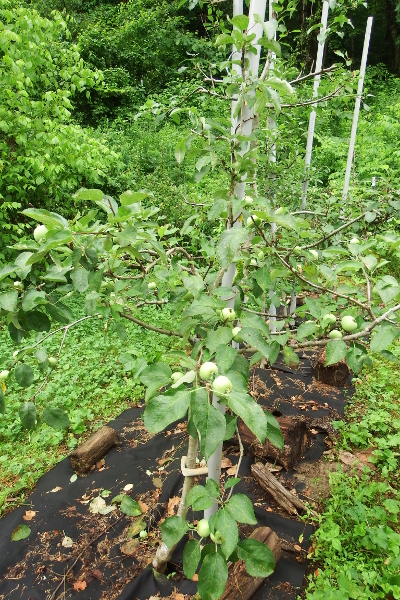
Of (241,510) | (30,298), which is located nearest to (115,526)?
(241,510)

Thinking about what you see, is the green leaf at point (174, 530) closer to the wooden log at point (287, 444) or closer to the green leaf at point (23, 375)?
the green leaf at point (23, 375)

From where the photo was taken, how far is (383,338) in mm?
923

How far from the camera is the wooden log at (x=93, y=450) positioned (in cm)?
231

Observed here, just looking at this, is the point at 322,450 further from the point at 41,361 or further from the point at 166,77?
the point at 166,77

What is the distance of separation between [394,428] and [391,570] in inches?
41.0

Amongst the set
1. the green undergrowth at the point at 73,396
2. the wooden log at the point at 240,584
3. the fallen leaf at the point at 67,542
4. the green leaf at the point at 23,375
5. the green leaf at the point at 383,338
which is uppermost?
the green leaf at the point at 383,338

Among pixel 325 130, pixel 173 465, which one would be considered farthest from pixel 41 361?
pixel 325 130

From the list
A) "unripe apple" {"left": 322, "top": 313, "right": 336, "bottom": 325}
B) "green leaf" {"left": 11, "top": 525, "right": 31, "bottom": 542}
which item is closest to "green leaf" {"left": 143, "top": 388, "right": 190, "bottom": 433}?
"unripe apple" {"left": 322, "top": 313, "right": 336, "bottom": 325}

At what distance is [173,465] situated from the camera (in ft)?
7.57

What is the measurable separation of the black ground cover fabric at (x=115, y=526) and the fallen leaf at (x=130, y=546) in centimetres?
2

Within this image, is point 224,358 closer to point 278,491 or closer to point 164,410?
point 164,410

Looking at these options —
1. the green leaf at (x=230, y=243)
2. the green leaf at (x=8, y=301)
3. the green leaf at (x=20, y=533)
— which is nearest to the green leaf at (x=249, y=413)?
the green leaf at (x=230, y=243)

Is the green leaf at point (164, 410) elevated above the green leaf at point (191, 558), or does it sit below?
above

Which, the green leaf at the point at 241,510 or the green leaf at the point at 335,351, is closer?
the green leaf at the point at 241,510
